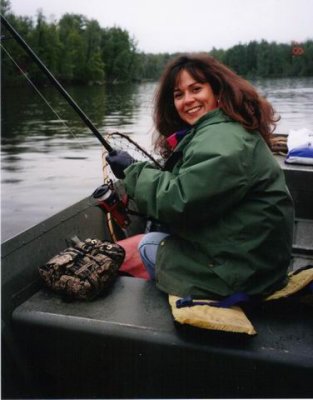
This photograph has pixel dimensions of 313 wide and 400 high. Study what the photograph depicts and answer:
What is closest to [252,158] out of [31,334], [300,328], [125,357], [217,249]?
[217,249]

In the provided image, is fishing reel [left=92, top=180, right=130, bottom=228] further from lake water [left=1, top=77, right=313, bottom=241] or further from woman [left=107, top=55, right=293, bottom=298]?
lake water [left=1, top=77, right=313, bottom=241]

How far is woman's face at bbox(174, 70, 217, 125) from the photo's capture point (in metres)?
2.54

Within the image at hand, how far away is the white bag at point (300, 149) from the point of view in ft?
15.8

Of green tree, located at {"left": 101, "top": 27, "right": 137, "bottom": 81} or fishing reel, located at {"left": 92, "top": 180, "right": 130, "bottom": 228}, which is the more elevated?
green tree, located at {"left": 101, "top": 27, "right": 137, "bottom": 81}

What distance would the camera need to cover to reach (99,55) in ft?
315

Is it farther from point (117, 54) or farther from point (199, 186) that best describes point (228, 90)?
point (117, 54)

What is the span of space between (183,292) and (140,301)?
34cm

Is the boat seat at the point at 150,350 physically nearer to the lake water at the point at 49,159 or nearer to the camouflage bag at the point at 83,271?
the camouflage bag at the point at 83,271

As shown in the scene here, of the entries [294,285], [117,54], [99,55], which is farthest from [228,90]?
[117,54]

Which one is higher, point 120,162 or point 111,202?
point 120,162

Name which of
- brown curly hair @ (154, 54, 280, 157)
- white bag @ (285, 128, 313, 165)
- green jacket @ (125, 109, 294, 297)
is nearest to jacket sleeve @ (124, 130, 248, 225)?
green jacket @ (125, 109, 294, 297)

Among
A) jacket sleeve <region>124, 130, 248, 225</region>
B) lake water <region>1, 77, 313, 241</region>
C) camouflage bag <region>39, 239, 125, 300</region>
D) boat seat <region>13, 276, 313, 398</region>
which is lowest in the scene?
lake water <region>1, 77, 313, 241</region>

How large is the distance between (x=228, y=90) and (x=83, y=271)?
4.11 ft

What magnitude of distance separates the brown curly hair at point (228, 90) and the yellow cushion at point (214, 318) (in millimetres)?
853
